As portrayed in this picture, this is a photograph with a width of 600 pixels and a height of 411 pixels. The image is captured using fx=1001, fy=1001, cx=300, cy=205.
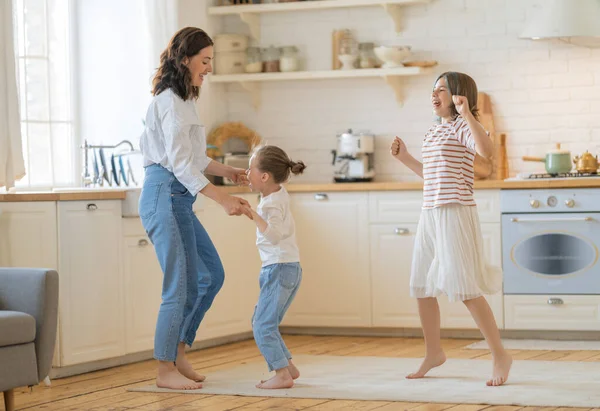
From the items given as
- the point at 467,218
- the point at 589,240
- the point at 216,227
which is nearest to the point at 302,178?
the point at 216,227

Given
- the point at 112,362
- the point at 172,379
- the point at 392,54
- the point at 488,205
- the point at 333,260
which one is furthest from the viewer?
the point at 392,54

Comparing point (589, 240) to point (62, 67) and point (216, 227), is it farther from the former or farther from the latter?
point (62, 67)

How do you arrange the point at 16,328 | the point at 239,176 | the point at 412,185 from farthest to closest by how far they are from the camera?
the point at 412,185 < the point at 239,176 < the point at 16,328

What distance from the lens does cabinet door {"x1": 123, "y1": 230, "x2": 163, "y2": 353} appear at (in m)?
4.63

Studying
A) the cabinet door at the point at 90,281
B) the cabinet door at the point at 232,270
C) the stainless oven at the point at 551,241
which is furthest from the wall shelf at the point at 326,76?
the cabinet door at the point at 90,281

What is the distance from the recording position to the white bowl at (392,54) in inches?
220

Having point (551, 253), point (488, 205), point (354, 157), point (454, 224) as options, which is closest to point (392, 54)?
point (354, 157)

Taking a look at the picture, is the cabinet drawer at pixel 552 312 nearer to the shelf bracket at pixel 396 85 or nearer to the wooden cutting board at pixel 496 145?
the wooden cutting board at pixel 496 145

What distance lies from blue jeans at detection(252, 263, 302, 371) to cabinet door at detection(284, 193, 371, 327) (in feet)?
5.33

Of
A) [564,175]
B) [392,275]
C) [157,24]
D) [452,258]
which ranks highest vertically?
[157,24]

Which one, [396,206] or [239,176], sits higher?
[239,176]

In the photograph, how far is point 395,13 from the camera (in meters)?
5.73

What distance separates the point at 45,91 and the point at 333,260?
1780 millimetres

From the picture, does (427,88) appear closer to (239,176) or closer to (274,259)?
(239,176)
